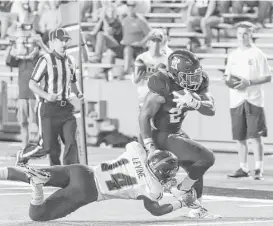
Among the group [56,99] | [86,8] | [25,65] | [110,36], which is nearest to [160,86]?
[56,99]

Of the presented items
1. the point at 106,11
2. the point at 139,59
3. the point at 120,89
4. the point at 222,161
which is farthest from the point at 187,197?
the point at 106,11

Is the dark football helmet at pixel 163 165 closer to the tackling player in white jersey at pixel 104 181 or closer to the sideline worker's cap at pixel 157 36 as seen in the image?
the tackling player in white jersey at pixel 104 181

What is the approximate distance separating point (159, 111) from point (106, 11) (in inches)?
371

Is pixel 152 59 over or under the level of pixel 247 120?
over

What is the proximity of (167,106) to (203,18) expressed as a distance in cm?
877

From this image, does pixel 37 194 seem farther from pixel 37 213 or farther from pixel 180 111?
pixel 180 111

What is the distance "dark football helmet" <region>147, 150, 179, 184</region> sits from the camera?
894 centimetres

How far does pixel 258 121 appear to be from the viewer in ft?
43.8

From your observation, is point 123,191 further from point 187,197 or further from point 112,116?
point 112,116

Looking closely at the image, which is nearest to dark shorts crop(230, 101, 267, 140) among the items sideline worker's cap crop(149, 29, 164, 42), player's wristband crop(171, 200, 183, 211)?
sideline worker's cap crop(149, 29, 164, 42)

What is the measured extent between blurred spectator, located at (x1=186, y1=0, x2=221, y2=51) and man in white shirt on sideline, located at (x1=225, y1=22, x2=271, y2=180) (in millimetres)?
4893

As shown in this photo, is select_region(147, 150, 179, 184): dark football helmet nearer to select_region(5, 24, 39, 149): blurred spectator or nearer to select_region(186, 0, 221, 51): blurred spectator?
select_region(5, 24, 39, 149): blurred spectator

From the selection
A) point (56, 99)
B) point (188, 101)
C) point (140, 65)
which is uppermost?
point (188, 101)

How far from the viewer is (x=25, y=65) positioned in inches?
616
